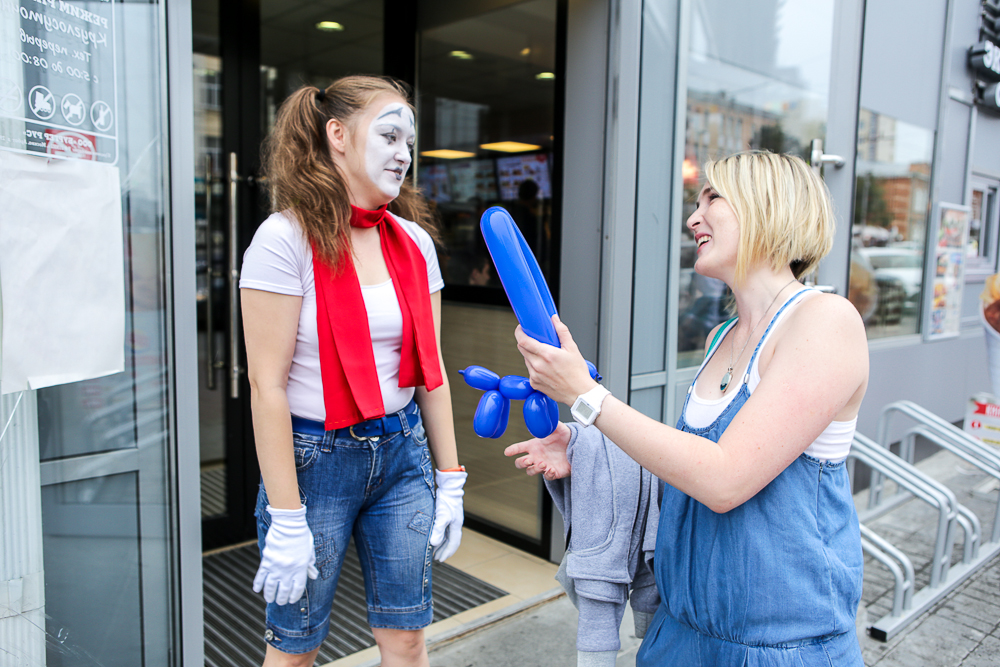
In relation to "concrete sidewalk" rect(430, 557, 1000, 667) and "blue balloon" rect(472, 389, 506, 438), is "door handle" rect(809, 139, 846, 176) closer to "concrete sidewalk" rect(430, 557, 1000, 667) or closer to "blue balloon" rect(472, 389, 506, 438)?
"concrete sidewalk" rect(430, 557, 1000, 667)

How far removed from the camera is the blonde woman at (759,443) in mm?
1213

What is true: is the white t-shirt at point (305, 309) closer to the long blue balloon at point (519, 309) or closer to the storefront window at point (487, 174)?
the long blue balloon at point (519, 309)

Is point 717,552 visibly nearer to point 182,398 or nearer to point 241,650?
point 182,398

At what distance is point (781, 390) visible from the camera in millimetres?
1214

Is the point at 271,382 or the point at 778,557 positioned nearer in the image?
the point at 778,557

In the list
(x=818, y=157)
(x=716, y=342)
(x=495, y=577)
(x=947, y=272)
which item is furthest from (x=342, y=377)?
(x=947, y=272)

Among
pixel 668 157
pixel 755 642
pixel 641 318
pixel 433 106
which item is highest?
pixel 433 106

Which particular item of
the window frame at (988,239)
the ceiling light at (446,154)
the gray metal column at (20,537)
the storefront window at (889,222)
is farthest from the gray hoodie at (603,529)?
the window frame at (988,239)

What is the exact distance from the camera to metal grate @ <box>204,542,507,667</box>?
2775 millimetres

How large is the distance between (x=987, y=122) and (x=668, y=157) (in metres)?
4.44

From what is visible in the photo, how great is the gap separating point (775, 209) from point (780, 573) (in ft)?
2.20

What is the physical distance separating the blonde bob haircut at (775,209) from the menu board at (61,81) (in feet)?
4.91

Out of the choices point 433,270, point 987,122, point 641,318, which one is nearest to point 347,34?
point 641,318

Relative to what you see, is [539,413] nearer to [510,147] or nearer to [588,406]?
[588,406]
